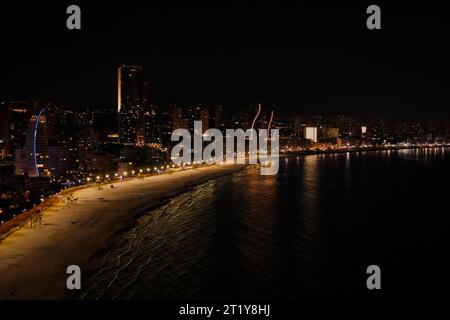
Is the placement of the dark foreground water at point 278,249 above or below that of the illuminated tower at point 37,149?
below

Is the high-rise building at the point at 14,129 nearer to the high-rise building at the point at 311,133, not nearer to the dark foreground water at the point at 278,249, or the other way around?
the dark foreground water at the point at 278,249

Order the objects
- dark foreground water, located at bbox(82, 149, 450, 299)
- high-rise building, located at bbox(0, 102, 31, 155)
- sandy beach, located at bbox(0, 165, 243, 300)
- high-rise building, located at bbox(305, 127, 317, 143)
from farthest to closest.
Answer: high-rise building, located at bbox(305, 127, 317, 143)
high-rise building, located at bbox(0, 102, 31, 155)
dark foreground water, located at bbox(82, 149, 450, 299)
sandy beach, located at bbox(0, 165, 243, 300)

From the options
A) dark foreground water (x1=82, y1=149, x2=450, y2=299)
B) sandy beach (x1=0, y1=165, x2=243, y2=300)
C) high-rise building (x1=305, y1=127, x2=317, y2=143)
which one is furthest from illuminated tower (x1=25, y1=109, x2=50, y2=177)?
high-rise building (x1=305, y1=127, x2=317, y2=143)

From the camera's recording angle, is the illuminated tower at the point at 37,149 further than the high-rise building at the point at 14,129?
No

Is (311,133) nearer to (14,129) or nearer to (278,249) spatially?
(14,129)

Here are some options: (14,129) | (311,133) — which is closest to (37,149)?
(14,129)

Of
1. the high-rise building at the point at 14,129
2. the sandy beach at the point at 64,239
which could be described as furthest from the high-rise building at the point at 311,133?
the sandy beach at the point at 64,239

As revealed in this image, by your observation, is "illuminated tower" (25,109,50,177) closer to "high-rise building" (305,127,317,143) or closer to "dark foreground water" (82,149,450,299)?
"dark foreground water" (82,149,450,299)
